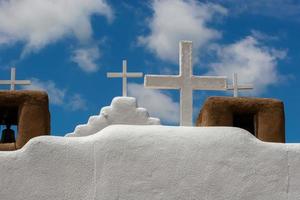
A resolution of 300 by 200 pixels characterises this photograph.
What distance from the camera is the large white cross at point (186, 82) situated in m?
9.62

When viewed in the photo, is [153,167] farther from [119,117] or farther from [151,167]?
[119,117]

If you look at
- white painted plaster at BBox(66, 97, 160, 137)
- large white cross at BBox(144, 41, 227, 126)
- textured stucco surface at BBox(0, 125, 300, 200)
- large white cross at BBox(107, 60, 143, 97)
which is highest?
large white cross at BBox(107, 60, 143, 97)

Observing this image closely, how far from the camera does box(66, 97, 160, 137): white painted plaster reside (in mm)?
11602

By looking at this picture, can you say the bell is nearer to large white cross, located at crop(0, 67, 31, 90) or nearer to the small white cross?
large white cross, located at crop(0, 67, 31, 90)

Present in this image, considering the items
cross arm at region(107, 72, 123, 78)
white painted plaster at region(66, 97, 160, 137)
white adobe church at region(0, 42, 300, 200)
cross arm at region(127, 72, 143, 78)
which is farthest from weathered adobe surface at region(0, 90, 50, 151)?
white adobe church at region(0, 42, 300, 200)

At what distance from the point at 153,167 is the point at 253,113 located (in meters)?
3.38

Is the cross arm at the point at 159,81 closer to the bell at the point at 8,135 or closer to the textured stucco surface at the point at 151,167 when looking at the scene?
the textured stucco surface at the point at 151,167

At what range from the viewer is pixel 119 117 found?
38.2 ft

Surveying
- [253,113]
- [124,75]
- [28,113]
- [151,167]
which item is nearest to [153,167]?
[151,167]

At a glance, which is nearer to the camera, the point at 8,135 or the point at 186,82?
the point at 186,82

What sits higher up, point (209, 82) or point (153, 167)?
point (209, 82)

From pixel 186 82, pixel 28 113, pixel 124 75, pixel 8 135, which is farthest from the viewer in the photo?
pixel 124 75

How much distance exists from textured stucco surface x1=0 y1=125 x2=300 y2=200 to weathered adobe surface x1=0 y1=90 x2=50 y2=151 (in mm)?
2927

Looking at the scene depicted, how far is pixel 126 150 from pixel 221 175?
100cm
